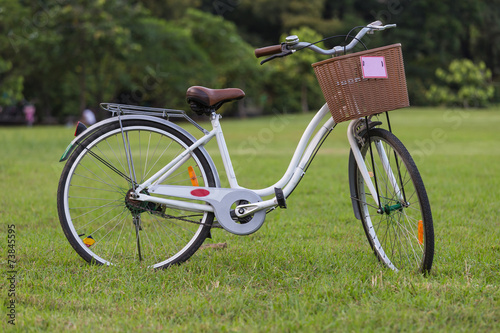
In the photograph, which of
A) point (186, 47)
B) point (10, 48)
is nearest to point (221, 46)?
point (186, 47)

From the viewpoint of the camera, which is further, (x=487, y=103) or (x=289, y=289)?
(x=487, y=103)

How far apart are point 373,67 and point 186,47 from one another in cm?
2712

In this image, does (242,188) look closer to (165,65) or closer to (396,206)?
(396,206)

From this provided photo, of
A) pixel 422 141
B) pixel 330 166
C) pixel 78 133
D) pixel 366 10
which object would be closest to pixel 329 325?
pixel 78 133

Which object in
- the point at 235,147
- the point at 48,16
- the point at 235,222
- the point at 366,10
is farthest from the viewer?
the point at 366,10

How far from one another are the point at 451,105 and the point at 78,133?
42090 millimetres

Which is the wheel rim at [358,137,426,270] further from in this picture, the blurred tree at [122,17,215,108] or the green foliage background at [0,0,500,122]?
the blurred tree at [122,17,215,108]

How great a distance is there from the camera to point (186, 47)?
96.0 feet

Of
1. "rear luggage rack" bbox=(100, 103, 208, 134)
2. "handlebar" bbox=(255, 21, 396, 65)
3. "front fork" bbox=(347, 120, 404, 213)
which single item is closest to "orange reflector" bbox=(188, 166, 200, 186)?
"rear luggage rack" bbox=(100, 103, 208, 134)

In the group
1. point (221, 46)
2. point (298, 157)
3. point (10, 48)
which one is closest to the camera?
point (298, 157)

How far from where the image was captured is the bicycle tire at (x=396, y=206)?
2896mm

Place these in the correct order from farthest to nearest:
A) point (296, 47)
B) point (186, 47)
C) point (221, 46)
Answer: point (221, 46)
point (186, 47)
point (296, 47)

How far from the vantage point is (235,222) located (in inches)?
129

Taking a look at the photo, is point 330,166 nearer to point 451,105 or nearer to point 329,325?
point 329,325
